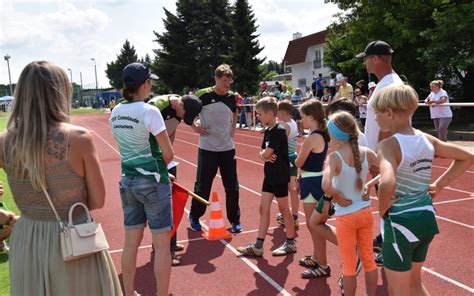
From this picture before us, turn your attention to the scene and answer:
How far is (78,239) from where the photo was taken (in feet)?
7.93

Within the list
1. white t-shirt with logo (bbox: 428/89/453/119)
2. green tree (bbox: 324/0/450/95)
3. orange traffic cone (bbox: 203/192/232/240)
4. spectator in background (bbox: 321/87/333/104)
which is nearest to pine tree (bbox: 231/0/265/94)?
green tree (bbox: 324/0/450/95)

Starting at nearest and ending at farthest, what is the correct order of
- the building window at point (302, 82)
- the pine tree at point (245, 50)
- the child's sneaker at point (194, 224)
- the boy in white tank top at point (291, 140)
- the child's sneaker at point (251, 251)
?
the child's sneaker at point (251, 251)
the boy in white tank top at point (291, 140)
the child's sneaker at point (194, 224)
the pine tree at point (245, 50)
the building window at point (302, 82)

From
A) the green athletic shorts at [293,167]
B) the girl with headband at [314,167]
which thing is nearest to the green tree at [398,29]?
the green athletic shorts at [293,167]

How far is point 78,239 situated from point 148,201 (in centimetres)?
142

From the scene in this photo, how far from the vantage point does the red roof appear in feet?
182

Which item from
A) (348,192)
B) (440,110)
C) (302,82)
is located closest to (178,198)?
(348,192)

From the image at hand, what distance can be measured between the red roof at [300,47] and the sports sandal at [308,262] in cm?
5151

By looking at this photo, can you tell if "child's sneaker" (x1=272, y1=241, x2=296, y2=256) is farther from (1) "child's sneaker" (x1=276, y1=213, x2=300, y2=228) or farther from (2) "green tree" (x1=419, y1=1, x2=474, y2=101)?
(2) "green tree" (x1=419, y1=1, x2=474, y2=101)

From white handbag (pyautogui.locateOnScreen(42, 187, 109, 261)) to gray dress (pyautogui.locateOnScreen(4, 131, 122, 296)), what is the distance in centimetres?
4

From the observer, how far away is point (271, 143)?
5156 millimetres

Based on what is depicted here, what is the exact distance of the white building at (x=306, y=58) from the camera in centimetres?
5477

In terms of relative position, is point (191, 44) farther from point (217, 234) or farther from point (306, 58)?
point (217, 234)

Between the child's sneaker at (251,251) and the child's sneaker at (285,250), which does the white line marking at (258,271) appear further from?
the child's sneaker at (285,250)

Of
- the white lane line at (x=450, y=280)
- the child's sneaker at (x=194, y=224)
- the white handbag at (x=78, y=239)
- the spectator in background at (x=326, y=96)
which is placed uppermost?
the spectator in background at (x=326, y=96)
